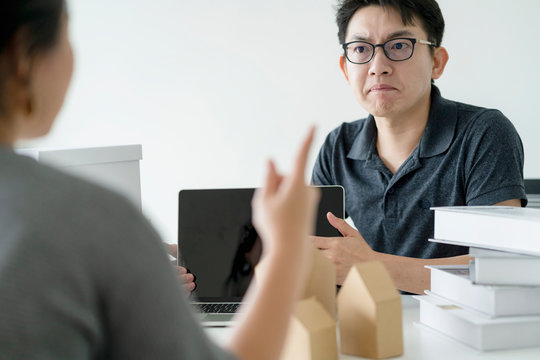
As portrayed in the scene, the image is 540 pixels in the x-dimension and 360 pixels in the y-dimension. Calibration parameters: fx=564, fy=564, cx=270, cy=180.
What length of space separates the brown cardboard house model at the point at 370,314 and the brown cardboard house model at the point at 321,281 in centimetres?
7

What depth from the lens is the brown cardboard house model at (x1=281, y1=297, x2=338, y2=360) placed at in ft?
2.56

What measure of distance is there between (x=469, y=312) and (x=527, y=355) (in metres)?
0.10

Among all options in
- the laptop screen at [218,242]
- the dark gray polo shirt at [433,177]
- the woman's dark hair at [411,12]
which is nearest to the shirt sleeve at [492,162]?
the dark gray polo shirt at [433,177]

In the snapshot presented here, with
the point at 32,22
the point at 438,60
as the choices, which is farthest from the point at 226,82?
the point at 32,22

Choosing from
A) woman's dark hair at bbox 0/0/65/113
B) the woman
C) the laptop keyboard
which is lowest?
the laptop keyboard

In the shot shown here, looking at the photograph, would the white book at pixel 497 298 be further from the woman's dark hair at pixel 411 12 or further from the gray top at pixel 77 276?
the woman's dark hair at pixel 411 12

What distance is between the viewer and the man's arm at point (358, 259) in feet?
3.95

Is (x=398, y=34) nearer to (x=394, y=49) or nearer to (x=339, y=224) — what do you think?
(x=394, y=49)

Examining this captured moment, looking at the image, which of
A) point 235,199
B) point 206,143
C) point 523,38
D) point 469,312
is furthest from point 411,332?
point 206,143

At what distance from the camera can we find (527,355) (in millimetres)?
838

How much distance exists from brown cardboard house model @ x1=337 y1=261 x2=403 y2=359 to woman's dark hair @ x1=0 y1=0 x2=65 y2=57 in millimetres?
557

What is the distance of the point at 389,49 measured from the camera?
1.62 m

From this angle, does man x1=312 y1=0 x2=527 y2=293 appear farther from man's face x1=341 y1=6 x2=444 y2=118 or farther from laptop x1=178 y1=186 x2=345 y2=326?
laptop x1=178 y1=186 x2=345 y2=326

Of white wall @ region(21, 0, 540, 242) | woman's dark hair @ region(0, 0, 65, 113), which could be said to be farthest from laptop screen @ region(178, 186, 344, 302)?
white wall @ region(21, 0, 540, 242)
